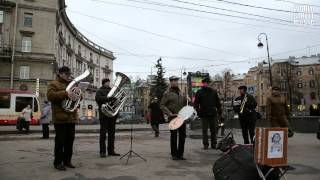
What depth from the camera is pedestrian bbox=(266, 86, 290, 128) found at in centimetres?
1198

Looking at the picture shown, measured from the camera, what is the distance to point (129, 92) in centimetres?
1056

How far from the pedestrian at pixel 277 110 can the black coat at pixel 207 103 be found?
5.22ft

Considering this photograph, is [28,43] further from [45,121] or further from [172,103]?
[172,103]

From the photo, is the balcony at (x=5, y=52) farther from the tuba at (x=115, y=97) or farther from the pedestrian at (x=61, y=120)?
the pedestrian at (x=61, y=120)

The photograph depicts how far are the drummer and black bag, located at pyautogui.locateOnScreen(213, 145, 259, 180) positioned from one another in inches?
121

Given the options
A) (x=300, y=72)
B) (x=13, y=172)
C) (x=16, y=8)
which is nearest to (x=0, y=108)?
(x=16, y=8)

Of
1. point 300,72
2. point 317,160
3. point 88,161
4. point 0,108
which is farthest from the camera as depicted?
point 300,72

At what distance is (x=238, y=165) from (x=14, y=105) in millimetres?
35854

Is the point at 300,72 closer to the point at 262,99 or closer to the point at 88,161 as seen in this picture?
the point at 262,99

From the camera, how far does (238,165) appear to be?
6.38m

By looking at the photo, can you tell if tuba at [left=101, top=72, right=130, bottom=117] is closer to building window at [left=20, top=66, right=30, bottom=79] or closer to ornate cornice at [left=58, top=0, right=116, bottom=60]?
building window at [left=20, top=66, right=30, bottom=79]

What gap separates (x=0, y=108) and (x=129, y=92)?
31.3 metres

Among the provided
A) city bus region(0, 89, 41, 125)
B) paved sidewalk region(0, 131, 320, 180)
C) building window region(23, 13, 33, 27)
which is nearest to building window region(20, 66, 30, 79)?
building window region(23, 13, 33, 27)

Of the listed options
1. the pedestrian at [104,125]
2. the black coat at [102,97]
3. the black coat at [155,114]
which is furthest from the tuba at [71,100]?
the black coat at [155,114]
